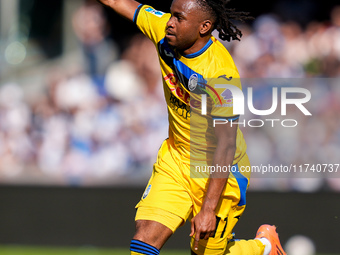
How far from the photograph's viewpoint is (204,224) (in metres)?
4.74

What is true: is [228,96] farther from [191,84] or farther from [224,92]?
[191,84]

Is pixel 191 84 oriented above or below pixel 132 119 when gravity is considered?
above

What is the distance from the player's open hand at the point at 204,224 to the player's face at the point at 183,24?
4.28 ft

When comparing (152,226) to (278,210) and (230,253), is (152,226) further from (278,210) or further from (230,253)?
(278,210)

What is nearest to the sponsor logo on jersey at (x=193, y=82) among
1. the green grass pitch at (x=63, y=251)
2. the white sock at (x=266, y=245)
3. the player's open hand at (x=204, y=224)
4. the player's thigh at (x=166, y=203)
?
the player's thigh at (x=166, y=203)

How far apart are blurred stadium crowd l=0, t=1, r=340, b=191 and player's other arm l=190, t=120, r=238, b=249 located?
10.4 ft

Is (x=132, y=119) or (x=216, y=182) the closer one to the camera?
(x=216, y=182)

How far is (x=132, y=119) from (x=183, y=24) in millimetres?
3577

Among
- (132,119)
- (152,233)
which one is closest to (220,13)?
(152,233)

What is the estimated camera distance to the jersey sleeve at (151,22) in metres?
5.12

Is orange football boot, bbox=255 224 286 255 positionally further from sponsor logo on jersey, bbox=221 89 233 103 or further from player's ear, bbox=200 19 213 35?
player's ear, bbox=200 19 213 35

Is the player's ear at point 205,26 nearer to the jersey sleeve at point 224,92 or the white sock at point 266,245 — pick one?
the jersey sleeve at point 224,92

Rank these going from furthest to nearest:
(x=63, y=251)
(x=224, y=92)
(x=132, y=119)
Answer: (x=132, y=119) < (x=63, y=251) < (x=224, y=92)

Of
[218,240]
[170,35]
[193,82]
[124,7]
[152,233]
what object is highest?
[124,7]
